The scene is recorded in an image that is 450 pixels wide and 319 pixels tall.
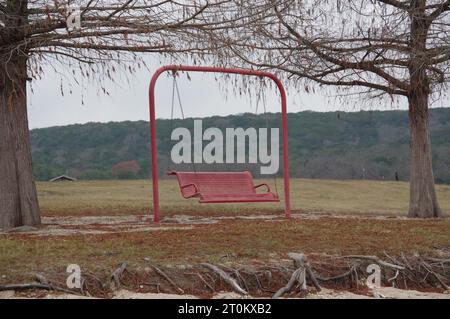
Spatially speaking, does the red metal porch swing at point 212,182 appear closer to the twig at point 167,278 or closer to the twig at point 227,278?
the twig at point 227,278

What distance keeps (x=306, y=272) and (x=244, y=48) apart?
260 inches

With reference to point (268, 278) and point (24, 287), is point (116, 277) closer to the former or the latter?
point (24, 287)

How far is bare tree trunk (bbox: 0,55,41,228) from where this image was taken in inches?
462

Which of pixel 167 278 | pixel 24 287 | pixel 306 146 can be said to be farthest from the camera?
pixel 306 146

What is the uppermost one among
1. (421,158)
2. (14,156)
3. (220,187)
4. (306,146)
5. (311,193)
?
(14,156)

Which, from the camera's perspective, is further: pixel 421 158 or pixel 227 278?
A: pixel 421 158

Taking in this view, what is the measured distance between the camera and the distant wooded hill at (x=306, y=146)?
148 feet

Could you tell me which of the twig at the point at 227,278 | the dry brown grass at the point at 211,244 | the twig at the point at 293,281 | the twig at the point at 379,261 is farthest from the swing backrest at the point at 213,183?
the twig at the point at 293,281

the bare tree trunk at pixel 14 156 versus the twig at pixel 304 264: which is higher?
the bare tree trunk at pixel 14 156

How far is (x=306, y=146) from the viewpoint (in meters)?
52.5

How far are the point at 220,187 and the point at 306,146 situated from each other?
4048 cm

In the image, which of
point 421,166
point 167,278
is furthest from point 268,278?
point 421,166

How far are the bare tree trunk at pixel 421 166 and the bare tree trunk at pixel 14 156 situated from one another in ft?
22.6
